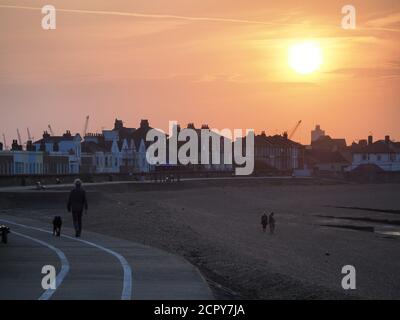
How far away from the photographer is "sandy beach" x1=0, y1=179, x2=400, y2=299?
62.7 feet

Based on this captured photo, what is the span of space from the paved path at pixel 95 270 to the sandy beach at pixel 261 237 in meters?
0.88

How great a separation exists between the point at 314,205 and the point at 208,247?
53640 millimetres

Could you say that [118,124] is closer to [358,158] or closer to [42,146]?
[42,146]

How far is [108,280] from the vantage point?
15.4 meters

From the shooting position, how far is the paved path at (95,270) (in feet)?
46.5

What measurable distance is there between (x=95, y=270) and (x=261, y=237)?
76.7 feet

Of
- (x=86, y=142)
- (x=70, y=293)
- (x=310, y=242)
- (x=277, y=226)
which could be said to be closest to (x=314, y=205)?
(x=277, y=226)

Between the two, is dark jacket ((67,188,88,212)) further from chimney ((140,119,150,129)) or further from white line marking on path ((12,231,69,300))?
chimney ((140,119,150,129))
